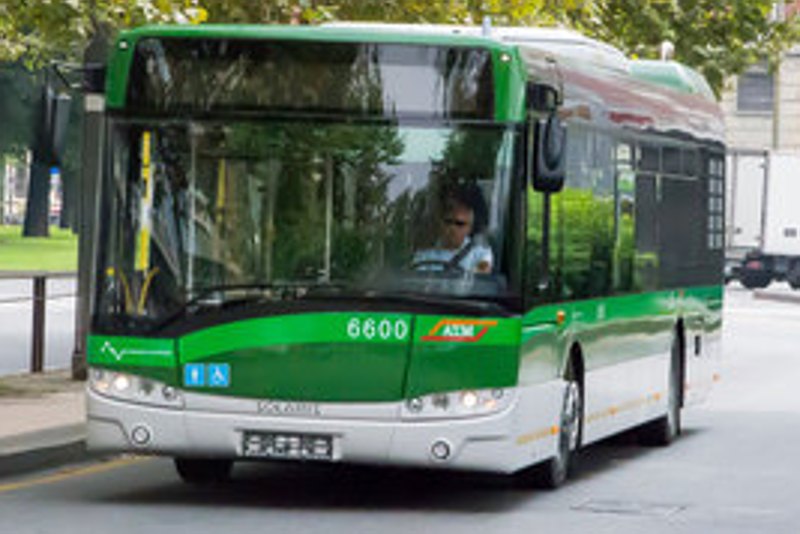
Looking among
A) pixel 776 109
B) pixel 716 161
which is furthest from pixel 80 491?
pixel 776 109

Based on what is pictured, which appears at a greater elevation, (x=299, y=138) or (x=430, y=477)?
(x=299, y=138)

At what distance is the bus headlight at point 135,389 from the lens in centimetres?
1333

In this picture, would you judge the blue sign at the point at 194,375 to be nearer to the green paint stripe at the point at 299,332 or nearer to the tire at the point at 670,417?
the green paint stripe at the point at 299,332

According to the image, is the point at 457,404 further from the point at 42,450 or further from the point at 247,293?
the point at 42,450

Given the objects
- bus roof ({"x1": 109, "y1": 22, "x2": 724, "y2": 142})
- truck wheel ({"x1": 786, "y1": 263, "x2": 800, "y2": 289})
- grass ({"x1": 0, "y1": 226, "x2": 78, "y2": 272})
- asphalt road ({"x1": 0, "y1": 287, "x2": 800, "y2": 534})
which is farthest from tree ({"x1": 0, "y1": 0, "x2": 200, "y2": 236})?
truck wheel ({"x1": 786, "y1": 263, "x2": 800, "y2": 289})

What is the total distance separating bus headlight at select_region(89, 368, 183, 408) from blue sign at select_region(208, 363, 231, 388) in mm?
181

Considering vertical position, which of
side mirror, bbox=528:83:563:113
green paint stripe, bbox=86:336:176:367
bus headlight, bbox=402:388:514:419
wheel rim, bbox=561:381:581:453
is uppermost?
side mirror, bbox=528:83:563:113

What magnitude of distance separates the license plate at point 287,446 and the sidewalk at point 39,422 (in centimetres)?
231

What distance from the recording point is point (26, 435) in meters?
16.4

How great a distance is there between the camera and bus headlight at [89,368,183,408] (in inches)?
525

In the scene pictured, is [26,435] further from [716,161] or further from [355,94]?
[716,161]

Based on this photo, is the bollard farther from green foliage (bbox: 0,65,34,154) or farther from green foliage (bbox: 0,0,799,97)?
green foliage (bbox: 0,65,34,154)

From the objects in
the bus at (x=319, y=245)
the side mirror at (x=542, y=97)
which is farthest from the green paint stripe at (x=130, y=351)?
the side mirror at (x=542, y=97)

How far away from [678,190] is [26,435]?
16.5 ft
